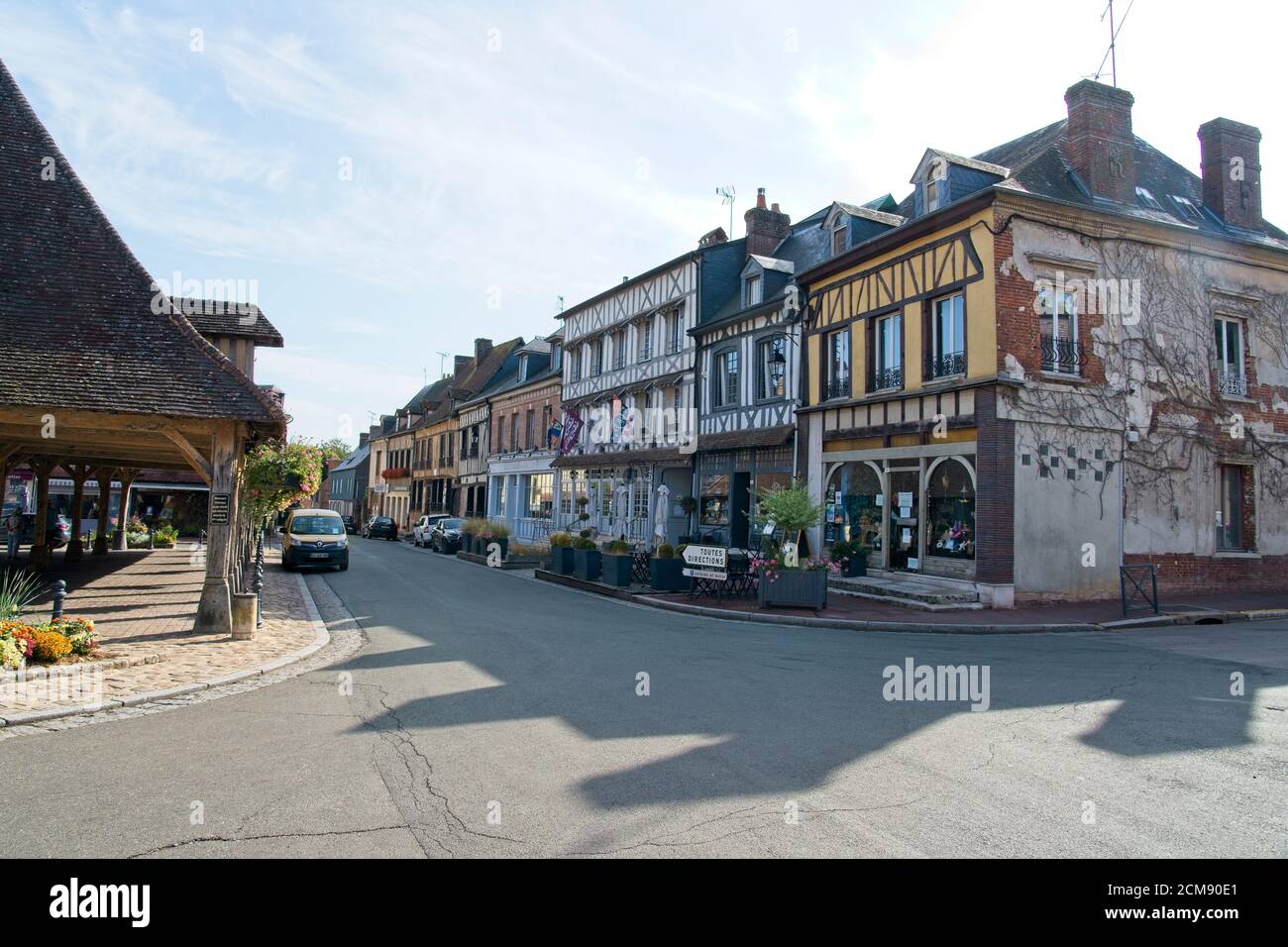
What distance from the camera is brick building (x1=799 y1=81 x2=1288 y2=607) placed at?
14.7 m

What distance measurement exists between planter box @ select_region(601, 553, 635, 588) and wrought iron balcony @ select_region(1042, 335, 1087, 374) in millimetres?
8985

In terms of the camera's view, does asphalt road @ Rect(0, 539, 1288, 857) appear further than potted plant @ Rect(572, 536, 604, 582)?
No

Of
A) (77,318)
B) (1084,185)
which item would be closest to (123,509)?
(77,318)

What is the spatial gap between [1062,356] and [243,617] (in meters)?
14.4

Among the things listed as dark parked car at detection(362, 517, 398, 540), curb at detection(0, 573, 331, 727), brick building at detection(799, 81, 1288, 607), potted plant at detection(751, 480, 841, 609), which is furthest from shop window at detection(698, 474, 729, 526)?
dark parked car at detection(362, 517, 398, 540)

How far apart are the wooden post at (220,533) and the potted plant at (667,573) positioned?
8.36m

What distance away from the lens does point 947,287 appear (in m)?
15.7

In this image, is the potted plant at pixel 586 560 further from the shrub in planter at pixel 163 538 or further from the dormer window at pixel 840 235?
the shrub in planter at pixel 163 538

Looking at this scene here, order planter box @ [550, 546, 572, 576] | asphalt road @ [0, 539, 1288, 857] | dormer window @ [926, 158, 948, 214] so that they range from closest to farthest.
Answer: asphalt road @ [0, 539, 1288, 857] < dormer window @ [926, 158, 948, 214] < planter box @ [550, 546, 572, 576]

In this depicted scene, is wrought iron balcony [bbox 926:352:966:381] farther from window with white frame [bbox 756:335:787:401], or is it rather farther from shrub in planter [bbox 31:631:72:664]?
shrub in planter [bbox 31:631:72:664]
